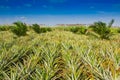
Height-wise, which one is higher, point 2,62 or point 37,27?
point 2,62

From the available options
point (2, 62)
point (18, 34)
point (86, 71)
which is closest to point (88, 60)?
point (86, 71)

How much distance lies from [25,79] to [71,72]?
30.8 inches

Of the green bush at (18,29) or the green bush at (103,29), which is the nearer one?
the green bush at (103,29)

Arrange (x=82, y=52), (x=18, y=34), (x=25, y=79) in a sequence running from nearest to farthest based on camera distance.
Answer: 1. (x=25, y=79)
2. (x=82, y=52)
3. (x=18, y=34)

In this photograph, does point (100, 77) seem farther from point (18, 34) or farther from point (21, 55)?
point (18, 34)

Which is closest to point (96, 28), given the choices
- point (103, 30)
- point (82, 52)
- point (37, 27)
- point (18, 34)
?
point (103, 30)

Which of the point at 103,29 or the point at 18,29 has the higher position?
the point at 103,29

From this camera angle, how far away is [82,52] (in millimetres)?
5180

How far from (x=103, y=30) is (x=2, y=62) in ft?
31.2

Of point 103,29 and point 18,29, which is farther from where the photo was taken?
point 18,29

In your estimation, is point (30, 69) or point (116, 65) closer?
point (116, 65)

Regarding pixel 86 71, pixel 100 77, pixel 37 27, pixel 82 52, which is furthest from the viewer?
pixel 37 27

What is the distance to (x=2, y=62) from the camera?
4.52 metres

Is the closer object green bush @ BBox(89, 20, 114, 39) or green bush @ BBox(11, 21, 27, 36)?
green bush @ BBox(89, 20, 114, 39)
